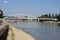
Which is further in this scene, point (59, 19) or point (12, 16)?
point (12, 16)

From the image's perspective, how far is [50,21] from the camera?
440ft

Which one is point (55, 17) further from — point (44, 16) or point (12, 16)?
point (12, 16)

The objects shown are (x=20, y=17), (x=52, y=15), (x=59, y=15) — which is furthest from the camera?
(x=52, y=15)

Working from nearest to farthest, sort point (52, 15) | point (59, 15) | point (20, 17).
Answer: point (59, 15), point (20, 17), point (52, 15)

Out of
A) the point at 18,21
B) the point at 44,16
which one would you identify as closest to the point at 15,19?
the point at 18,21

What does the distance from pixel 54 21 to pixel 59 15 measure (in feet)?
32.3

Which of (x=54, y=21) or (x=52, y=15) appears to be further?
(x=52, y=15)

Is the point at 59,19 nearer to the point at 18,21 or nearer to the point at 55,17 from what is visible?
the point at 55,17

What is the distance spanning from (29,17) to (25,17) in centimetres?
277

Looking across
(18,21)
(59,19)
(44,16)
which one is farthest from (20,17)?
(59,19)

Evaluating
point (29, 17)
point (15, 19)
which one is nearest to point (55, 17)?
point (29, 17)

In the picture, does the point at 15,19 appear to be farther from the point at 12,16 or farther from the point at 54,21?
the point at 54,21

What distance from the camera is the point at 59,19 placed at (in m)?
123

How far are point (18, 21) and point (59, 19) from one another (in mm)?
27365
